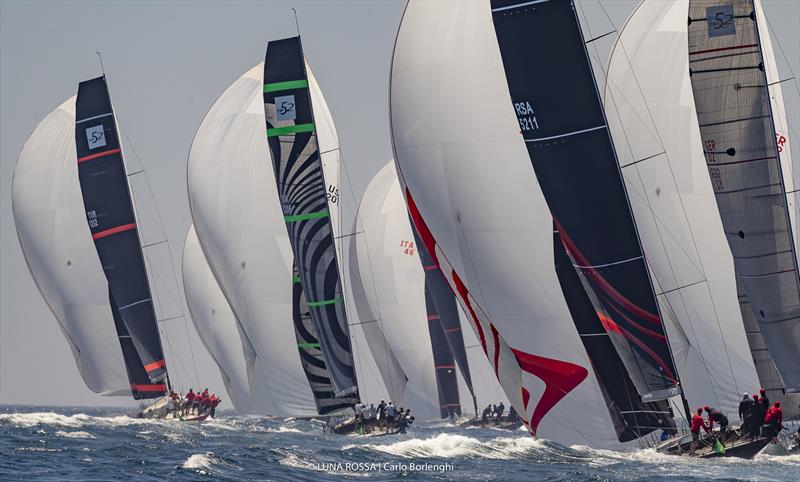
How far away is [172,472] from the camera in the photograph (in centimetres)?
2366

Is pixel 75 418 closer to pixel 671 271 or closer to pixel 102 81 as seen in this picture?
pixel 102 81

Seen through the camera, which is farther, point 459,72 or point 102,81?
point 102,81

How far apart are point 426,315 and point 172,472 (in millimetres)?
27802

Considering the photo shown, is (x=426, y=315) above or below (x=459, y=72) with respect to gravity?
below

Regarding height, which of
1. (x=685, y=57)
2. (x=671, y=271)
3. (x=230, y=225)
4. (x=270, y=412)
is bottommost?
(x=270, y=412)

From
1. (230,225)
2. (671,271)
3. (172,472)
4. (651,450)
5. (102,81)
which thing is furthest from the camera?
(102,81)

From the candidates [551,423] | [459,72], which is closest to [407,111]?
[459,72]

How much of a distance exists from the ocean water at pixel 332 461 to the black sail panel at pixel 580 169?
205 centimetres

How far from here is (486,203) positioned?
25156mm

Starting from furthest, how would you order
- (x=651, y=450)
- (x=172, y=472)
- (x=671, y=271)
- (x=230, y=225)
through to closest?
(x=230, y=225) < (x=671, y=271) < (x=651, y=450) < (x=172, y=472)

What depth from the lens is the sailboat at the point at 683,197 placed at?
31.1 m

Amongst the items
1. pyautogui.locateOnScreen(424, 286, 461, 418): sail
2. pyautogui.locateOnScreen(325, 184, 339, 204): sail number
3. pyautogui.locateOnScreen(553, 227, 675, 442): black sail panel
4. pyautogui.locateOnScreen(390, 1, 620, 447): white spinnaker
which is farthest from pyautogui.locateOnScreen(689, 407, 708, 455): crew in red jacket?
pyautogui.locateOnScreen(424, 286, 461, 418): sail

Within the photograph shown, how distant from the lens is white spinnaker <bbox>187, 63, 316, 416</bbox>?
132 feet

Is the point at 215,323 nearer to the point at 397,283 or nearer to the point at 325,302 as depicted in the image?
the point at 397,283
